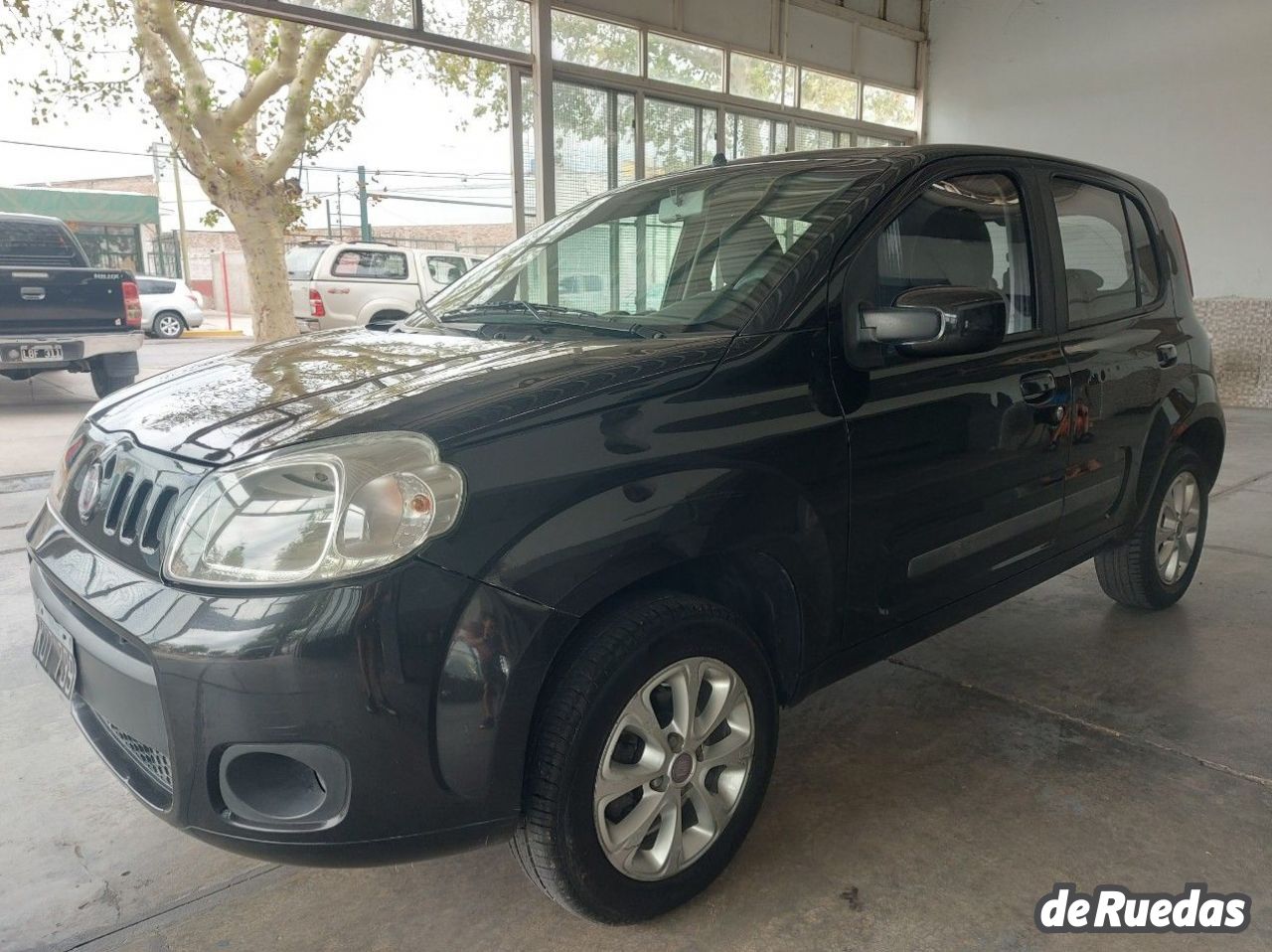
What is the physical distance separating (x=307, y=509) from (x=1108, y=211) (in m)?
2.77

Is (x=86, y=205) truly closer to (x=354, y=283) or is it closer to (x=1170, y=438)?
(x=354, y=283)

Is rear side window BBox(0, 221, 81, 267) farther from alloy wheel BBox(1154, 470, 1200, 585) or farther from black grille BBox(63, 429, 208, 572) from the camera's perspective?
alloy wheel BBox(1154, 470, 1200, 585)

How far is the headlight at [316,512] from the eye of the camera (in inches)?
60.3

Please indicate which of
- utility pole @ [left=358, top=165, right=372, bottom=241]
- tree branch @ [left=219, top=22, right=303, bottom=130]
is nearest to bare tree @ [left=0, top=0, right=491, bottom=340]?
tree branch @ [left=219, top=22, right=303, bottom=130]

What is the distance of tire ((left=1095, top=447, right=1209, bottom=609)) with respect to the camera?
3477 mm

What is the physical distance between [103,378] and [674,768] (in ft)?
29.5

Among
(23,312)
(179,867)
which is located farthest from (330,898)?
(23,312)

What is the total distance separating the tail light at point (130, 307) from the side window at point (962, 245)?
829 centimetres

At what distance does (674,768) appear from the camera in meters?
1.88

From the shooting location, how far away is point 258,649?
1.48 m

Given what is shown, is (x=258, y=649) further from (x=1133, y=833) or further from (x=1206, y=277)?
(x=1206, y=277)

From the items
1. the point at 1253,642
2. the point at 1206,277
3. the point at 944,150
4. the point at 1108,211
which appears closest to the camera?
the point at 944,150

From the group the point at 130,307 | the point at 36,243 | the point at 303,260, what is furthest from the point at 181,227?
the point at 130,307

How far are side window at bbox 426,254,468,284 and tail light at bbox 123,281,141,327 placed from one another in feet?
16.4
